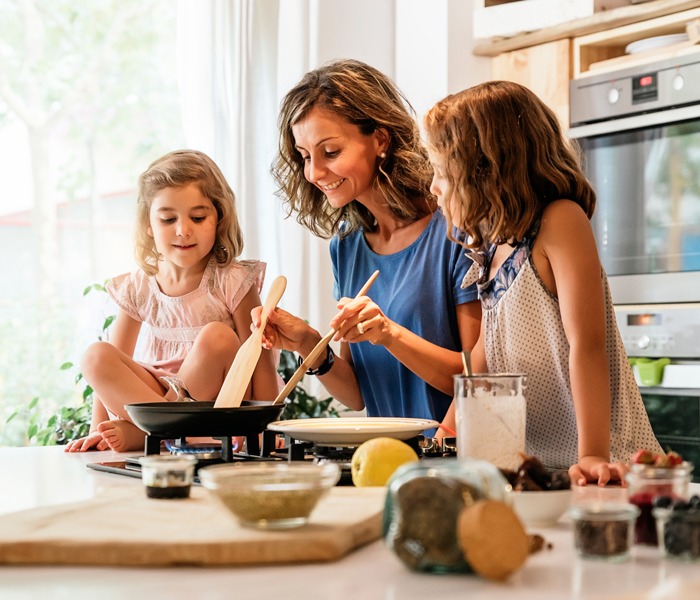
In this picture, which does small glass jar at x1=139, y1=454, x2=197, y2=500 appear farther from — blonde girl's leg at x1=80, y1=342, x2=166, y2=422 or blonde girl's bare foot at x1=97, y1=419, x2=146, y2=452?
blonde girl's leg at x1=80, y1=342, x2=166, y2=422

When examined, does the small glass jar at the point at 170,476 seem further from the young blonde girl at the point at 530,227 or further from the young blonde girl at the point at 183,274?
the young blonde girl at the point at 183,274

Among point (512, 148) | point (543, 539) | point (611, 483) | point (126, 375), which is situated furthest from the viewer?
point (126, 375)

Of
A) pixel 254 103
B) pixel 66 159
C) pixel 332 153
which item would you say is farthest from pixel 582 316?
pixel 66 159

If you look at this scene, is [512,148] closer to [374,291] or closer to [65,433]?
[374,291]

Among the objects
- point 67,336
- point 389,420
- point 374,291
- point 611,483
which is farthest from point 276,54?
point 611,483

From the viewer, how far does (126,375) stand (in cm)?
197

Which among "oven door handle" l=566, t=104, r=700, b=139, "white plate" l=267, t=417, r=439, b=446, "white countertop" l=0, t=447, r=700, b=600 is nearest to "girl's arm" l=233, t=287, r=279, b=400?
"white plate" l=267, t=417, r=439, b=446

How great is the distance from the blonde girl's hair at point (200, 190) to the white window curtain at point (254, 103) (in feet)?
3.86

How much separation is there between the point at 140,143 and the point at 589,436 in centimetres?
283

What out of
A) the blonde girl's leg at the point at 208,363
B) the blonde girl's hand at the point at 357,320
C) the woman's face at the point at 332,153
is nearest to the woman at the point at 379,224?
the woman's face at the point at 332,153

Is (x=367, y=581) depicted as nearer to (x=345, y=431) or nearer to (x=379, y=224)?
(x=345, y=431)

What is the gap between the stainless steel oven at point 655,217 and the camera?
300 centimetres

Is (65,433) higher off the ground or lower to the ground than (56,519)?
lower

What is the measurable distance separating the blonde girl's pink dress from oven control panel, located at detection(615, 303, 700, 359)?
1262 millimetres
